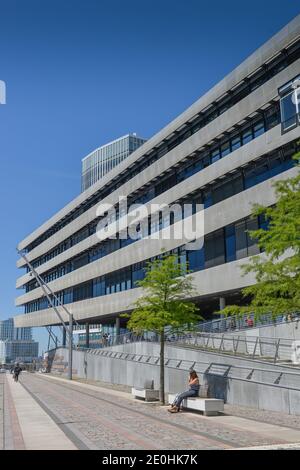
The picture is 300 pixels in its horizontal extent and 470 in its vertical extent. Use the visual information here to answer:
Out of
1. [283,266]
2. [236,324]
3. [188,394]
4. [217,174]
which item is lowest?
[188,394]

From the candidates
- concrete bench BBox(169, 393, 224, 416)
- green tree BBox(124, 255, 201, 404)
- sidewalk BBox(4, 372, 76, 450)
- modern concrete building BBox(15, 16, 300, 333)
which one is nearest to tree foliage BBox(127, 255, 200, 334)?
green tree BBox(124, 255, 201, 404)

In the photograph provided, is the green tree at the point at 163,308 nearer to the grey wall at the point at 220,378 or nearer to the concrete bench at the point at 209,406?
the grey wall at the point at 220,378

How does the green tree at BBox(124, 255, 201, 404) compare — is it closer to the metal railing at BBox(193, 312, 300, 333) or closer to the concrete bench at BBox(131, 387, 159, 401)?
the concrete bench at BBox(131, 387, 159, 401)

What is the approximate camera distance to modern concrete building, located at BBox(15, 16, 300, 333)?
32.6m

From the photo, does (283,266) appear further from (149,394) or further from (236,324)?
(236,324)

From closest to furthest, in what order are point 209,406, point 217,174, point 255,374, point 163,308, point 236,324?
point 209,406, point 255,374, point 163,308, point 236,324, point 217,174

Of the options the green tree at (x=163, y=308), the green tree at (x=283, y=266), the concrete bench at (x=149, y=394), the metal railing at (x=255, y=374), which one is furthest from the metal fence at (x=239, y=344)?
the green tree at (x=283, y=266)

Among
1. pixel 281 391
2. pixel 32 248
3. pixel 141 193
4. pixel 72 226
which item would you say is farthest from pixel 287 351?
pixel 32 248

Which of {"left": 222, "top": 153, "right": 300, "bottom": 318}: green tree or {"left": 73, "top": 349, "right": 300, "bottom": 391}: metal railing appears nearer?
{"left": 222, "top": 153, "right": 300, "bottom": 318}: green tree

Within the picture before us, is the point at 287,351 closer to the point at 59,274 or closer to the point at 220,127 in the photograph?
the point at 220,127

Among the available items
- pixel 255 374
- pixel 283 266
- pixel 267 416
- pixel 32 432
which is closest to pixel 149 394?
pixel 255 374

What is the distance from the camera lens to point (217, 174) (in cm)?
3822

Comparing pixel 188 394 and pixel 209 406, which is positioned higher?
pixel 188 394

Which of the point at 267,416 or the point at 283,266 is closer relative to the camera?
the point at 283,266
